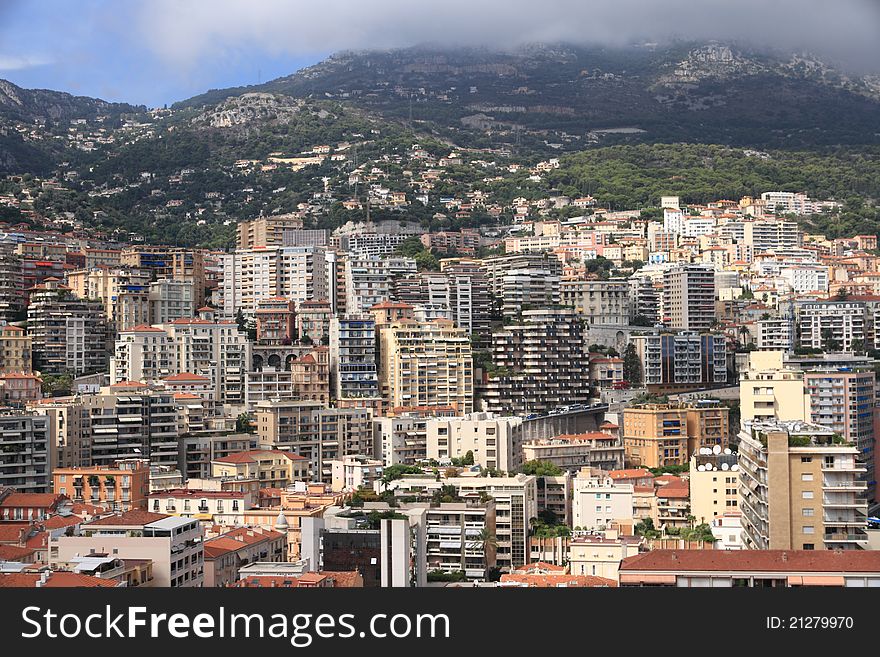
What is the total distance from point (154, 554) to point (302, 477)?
28.3 feet

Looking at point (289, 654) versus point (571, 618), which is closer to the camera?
point (289, 654)

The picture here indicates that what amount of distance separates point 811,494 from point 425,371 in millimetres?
Answer: 14882

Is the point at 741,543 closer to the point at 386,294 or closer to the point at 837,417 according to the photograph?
the point at 837,417

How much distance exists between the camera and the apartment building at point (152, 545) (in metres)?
12.6

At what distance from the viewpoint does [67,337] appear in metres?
28.3

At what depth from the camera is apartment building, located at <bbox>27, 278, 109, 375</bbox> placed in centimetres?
2797

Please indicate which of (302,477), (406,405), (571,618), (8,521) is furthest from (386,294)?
(571,618)

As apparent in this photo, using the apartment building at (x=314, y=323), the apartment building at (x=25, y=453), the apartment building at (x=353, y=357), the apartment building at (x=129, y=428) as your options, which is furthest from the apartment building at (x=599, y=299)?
the apartment building at (x=25, y=453)

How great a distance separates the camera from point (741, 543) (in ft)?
47.0

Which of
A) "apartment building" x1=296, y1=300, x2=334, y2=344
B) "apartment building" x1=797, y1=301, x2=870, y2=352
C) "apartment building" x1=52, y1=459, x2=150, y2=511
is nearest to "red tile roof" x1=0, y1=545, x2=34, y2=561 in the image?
"apartment building" x1=52, y1=459, x2=150, y2=511

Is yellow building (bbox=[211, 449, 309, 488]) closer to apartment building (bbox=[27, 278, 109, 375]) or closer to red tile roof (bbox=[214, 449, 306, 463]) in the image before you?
red tile roof (bbox=[214, 449, 306, 463])

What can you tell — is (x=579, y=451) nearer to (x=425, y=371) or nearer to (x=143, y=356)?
(x=425, y=371)

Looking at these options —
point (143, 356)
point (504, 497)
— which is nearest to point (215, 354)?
point (143, 356)

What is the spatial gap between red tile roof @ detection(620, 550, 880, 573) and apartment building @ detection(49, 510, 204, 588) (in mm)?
4057
